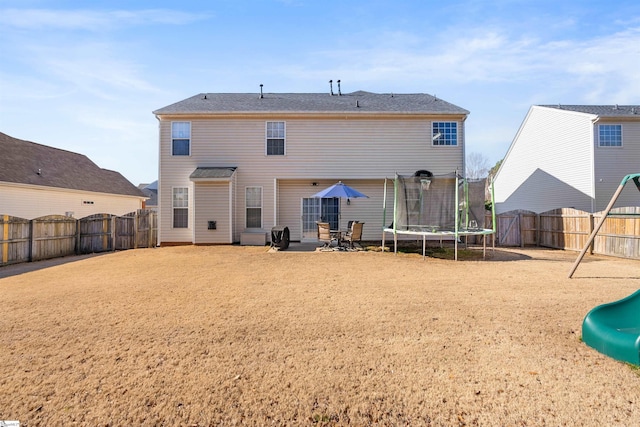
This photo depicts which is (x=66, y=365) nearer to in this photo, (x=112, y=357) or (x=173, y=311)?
(x=112, y=357)

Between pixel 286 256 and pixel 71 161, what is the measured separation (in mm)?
19644

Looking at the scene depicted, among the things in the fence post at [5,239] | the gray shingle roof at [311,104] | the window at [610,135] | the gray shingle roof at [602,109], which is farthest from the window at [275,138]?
the gray shingle roof at [602,109]

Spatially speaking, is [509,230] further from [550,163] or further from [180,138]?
[180,138]

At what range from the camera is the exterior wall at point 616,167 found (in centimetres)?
1453

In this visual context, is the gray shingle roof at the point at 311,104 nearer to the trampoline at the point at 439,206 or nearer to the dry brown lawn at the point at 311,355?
the trampoline at the point at 439,206

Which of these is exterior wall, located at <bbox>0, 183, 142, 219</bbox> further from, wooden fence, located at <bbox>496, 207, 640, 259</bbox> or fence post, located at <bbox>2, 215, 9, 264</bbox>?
wooden fence, located at <bbox>496, 207, 640, 259</bbox>

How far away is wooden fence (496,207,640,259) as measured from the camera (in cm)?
1018

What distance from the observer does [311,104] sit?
48.4 ft

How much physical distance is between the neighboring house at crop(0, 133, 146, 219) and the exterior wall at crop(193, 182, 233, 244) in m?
9.36

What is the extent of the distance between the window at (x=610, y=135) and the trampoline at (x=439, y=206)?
9.05 metres

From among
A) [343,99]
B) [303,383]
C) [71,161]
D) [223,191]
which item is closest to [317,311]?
[303,383]

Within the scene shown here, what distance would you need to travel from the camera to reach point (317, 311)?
16.0 feet

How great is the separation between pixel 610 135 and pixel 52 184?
88.8 feet

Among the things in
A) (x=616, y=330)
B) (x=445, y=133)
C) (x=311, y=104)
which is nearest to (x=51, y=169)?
(x=311, y=104)
